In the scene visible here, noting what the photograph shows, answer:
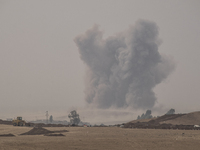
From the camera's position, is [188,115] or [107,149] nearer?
[107,149]

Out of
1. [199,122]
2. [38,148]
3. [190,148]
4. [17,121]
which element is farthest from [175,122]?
[38,148]

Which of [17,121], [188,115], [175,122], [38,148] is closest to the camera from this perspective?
[38,148]

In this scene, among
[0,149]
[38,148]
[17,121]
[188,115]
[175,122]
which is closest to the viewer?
[0,149]

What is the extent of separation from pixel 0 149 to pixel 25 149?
2632mm

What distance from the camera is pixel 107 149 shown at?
32.0m

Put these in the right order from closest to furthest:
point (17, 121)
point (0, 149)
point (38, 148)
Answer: point (0, 149) < point (38, 148) < point (17, 121)

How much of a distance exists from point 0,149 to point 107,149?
1149 cm

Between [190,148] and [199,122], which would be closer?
[190,148]

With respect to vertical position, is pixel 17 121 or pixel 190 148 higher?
pixel 17 121

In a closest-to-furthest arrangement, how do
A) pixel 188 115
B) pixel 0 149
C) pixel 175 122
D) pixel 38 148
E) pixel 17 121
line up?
pixel 0 149, pixel 38 148, pixel 17 121, pixel 175 122, pixel 188 115

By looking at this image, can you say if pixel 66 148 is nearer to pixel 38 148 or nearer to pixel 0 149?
pixel 38 148

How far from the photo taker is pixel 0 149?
30172mm

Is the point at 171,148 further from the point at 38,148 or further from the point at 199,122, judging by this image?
the point at 199,122

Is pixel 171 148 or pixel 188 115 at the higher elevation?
pixel 188 115
